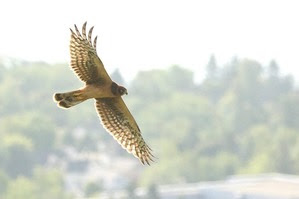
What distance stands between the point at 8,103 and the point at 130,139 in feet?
280

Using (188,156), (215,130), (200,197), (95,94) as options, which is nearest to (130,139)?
(95,94)

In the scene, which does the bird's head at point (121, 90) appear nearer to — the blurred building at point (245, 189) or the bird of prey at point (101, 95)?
the bird of prey at point (101, 95)

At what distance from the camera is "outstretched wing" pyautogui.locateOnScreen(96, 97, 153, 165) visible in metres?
13.3

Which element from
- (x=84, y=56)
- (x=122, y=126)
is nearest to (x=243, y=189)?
(x=122, y=126)

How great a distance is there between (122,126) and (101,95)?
4.51ft

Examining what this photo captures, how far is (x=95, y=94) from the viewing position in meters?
12.2

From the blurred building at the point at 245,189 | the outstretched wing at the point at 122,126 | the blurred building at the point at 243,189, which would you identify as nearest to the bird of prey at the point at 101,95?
the outstretched wing at the point at 122,126

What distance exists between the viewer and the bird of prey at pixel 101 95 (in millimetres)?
12281

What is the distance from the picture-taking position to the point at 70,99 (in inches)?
484

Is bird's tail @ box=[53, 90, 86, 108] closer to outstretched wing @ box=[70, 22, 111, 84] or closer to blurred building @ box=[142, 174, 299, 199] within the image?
outstretched wing @ box=[70, 22, 111, 84]

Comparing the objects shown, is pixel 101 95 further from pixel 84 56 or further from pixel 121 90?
pixel 84 56

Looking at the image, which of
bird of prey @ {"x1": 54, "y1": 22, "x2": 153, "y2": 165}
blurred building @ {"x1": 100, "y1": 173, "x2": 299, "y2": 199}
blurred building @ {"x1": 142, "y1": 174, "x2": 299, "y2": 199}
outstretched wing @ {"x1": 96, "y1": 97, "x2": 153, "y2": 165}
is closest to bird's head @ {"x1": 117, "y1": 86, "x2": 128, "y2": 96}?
bird of prey @ {"x1": 54, "y1": 22, "x2": 153, "y2": 165}

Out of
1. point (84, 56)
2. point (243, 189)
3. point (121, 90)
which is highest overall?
point (243, 189)

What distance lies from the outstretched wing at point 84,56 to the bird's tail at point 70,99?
26 centimetres
